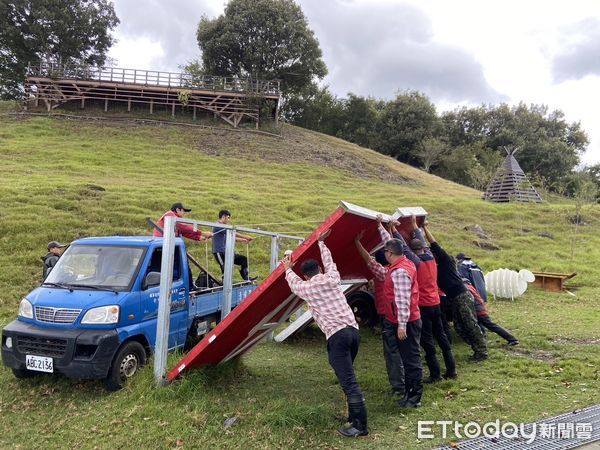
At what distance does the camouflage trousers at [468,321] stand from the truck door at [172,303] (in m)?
4.10

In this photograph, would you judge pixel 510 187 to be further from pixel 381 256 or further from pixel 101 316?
pixel 101 316

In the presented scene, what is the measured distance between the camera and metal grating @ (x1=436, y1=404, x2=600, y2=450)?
4.32 metres

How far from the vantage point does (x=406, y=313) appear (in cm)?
510

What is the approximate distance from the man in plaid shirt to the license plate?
10.3 ft

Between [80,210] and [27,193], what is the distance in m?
2.62

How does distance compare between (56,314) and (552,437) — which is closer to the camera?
(552,437)

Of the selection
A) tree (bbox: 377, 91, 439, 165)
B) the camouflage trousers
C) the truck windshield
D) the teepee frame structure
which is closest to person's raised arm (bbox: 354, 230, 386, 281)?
the camouflage trousers

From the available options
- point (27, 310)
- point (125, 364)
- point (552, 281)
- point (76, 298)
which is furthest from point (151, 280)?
point (552, 281)

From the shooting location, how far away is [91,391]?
18.9 feet

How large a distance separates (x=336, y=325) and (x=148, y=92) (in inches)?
1525

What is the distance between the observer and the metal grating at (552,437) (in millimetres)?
4316

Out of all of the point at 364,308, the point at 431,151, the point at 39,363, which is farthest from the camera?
the point at 431,151

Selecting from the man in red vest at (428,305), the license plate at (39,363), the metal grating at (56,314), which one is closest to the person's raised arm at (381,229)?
the man in red vest at (428,305)

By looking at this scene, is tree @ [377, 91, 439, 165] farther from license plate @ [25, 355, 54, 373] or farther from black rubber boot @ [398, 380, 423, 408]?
license plate @ [25, 355, 54, 373]
